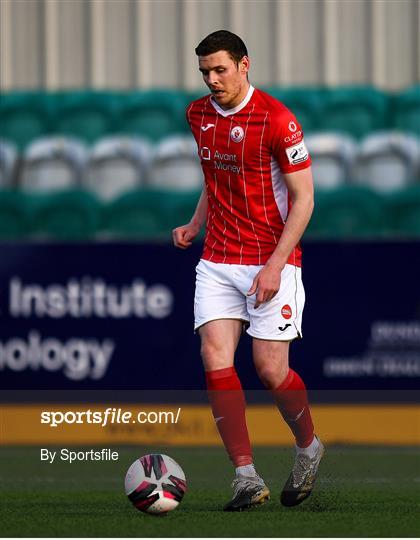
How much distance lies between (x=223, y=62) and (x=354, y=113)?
457 centimetres

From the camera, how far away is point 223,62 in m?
5.12

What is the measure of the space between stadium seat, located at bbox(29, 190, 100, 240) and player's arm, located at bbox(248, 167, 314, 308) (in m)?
3.99

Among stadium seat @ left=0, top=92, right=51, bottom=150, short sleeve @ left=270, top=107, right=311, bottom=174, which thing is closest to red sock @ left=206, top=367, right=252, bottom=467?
short sleeve @ left=270, top=107, right=311, bottom=174

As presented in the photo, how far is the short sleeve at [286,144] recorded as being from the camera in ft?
17.1

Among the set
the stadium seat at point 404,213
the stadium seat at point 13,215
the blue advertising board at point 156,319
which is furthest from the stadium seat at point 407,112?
the stadium seat at point 13,215

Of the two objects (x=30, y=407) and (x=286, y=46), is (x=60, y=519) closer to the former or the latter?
(x=30, y=407)

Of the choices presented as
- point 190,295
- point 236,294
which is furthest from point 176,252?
point 236,294

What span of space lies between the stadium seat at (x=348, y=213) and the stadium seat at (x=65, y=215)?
1.33 m

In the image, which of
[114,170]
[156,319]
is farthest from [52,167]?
[156,319]

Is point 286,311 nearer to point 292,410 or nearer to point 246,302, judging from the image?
point 246,302

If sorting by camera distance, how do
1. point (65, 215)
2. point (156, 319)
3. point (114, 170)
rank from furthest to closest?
point (114, 170) → point (65, 215) → point (156, 319)

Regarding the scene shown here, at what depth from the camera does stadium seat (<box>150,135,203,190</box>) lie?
930 centimetres

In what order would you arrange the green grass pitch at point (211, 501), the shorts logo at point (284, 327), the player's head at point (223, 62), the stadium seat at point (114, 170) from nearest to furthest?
the green grass pitch at point (211, 501) → the player's head at point (223, 62) → the shorts logo at point (284, 327) → the stadium seat at point (114, 170)

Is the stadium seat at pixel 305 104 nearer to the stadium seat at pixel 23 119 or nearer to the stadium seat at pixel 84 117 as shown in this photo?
the stadium seat at pixel 84 117
